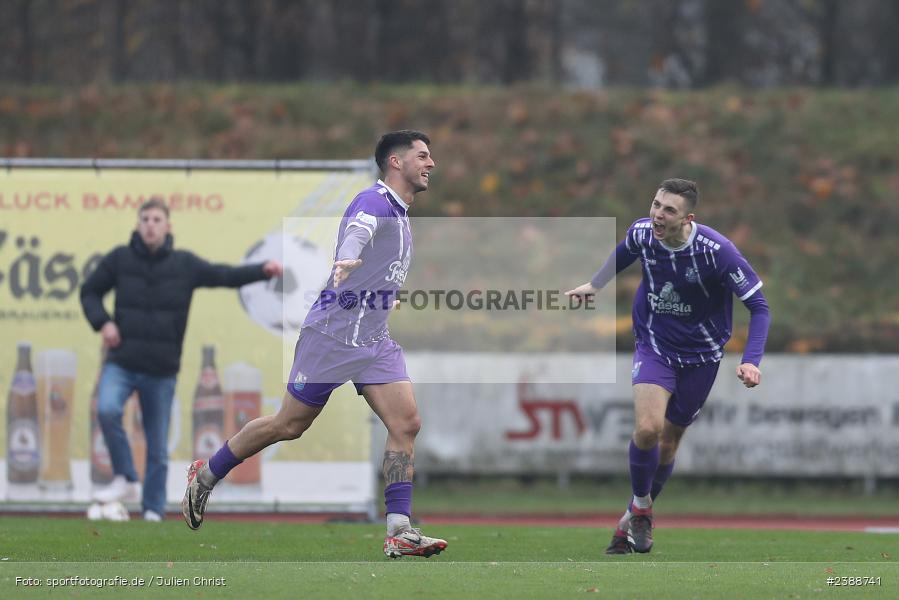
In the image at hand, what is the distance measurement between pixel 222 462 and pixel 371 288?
4.61 ft

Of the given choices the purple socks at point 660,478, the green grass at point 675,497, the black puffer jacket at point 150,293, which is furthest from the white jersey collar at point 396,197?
the green grass at point 675,497

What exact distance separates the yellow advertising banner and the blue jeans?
2.84 ft

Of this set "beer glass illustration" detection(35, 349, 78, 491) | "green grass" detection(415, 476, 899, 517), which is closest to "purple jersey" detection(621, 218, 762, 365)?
"beer glass illustration" detection(35, 349, 78, 491)

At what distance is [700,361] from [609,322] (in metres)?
9.49

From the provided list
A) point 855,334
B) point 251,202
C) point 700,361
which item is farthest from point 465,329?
point 700,361

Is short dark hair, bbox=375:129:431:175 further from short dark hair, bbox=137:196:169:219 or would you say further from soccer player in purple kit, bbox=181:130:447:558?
short dark hair, bbox=137:196:169:219

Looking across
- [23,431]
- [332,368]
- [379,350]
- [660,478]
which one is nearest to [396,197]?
[379,350]

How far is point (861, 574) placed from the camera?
7.20 metres

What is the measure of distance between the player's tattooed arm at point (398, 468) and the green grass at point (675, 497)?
686 centimetres

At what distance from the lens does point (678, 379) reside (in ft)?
30.0

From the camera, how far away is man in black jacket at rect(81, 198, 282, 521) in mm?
10953

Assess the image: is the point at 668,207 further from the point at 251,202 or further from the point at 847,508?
the point at 847,508

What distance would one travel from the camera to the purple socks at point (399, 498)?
7.89 metres

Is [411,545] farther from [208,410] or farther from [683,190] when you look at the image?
[208,410]
